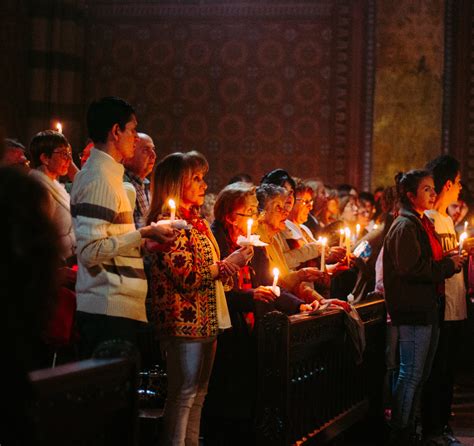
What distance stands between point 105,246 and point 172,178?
70 cm

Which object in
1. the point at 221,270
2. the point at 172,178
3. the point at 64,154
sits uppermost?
the point at 64,154

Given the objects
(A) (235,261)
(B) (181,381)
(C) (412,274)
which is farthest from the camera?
(C) (412,274)

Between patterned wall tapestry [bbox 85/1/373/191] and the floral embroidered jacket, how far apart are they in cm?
708

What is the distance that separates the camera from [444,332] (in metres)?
5.73

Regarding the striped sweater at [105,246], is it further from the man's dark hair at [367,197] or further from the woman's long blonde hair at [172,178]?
the man's dark hair at [367,197]

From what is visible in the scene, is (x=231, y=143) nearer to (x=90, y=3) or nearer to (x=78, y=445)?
(x=90, y=3)

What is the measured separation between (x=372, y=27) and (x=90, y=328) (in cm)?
793

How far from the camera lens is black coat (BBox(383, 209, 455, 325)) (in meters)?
5.34

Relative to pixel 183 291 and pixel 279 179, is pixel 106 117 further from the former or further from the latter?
pixel 279 179

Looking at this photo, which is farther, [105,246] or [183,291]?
[183,291]

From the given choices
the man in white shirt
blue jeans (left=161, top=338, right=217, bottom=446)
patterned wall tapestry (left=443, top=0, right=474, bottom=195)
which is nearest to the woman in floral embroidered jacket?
blue jeans (left=161, top=338, right=217, bottom=446)

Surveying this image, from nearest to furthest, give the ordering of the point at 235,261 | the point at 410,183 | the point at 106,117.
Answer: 1. the point at 106,117
2. the point at 235,261
3. the point at 410,183

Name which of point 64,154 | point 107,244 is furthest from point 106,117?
point 64,154

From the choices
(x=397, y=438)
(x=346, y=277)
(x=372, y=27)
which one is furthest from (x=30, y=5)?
(x=397, y=438)
